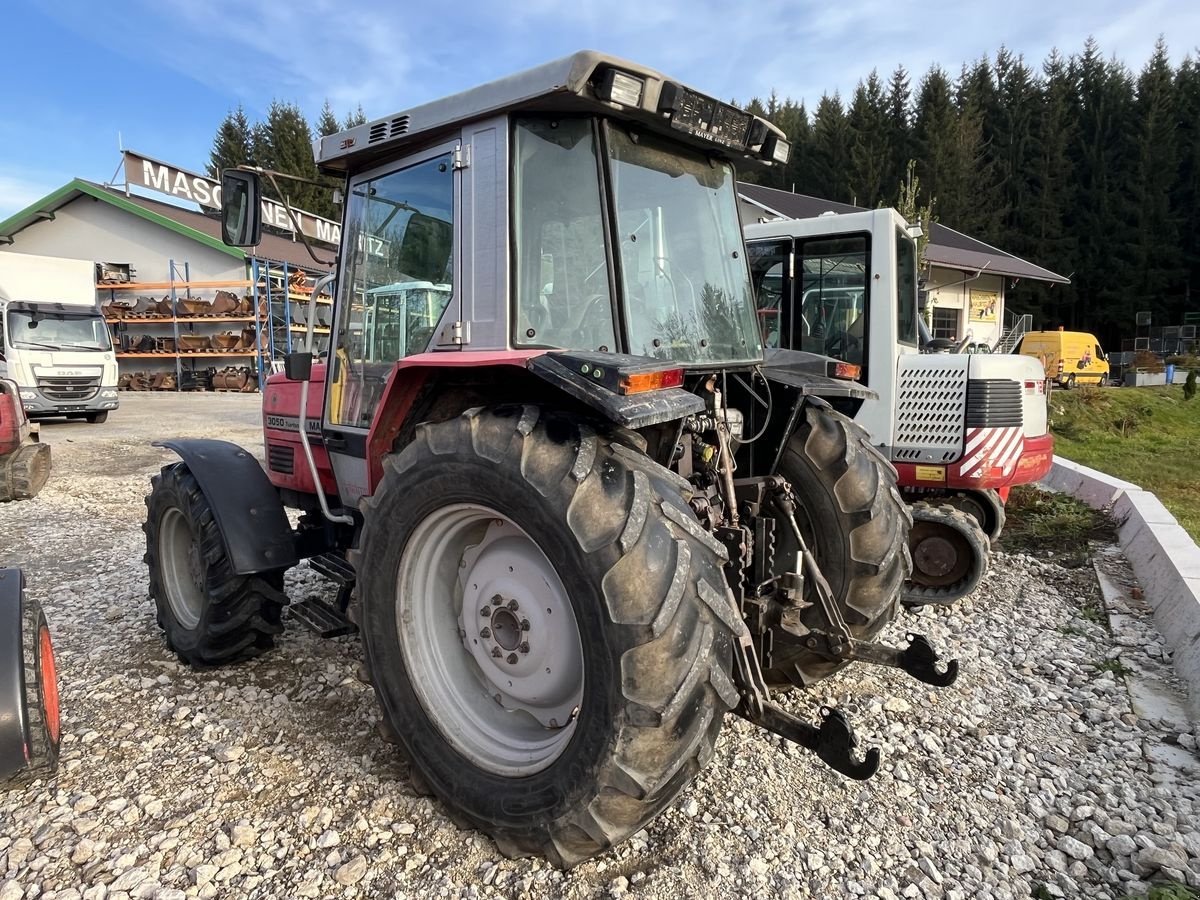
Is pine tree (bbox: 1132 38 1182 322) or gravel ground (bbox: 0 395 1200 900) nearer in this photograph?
gravel ground (bbox: 0 395 1200 900)

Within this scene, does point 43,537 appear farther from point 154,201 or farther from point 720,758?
point 154,201

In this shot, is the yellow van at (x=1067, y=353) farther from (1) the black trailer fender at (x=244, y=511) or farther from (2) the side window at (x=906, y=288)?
(1) the black trailer fender at (x=244, y=511)

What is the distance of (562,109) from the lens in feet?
8.04

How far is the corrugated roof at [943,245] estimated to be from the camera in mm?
22234

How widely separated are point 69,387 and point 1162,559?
55.0ft

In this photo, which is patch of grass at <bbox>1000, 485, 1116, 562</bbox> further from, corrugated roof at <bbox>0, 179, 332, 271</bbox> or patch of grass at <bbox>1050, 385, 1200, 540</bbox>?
corrugated roof at <bbox>0, 179, 332, 271</bbox>

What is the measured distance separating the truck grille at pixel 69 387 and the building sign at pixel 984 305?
2696 cm

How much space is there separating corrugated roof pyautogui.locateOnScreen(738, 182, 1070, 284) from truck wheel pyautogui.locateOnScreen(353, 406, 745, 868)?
19917 millimetres

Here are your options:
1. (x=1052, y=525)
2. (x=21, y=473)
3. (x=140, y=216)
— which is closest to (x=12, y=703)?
(x=21, y=473)

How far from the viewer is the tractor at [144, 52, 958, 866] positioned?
203 cm

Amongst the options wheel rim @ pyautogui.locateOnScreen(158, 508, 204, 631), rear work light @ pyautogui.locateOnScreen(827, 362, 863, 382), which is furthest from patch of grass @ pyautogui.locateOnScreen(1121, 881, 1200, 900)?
wheel rim @ pyautogui.locateOnScreen(158, 508, 204, 631)

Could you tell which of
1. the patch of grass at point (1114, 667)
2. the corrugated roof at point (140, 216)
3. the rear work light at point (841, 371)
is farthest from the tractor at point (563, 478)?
the corrugated roof at point (140, 216)

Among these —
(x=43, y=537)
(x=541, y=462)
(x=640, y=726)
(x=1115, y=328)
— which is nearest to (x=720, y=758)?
(x=640, y=726)

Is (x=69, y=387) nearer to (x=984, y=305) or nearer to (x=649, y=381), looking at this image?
(x=649, y=381)
